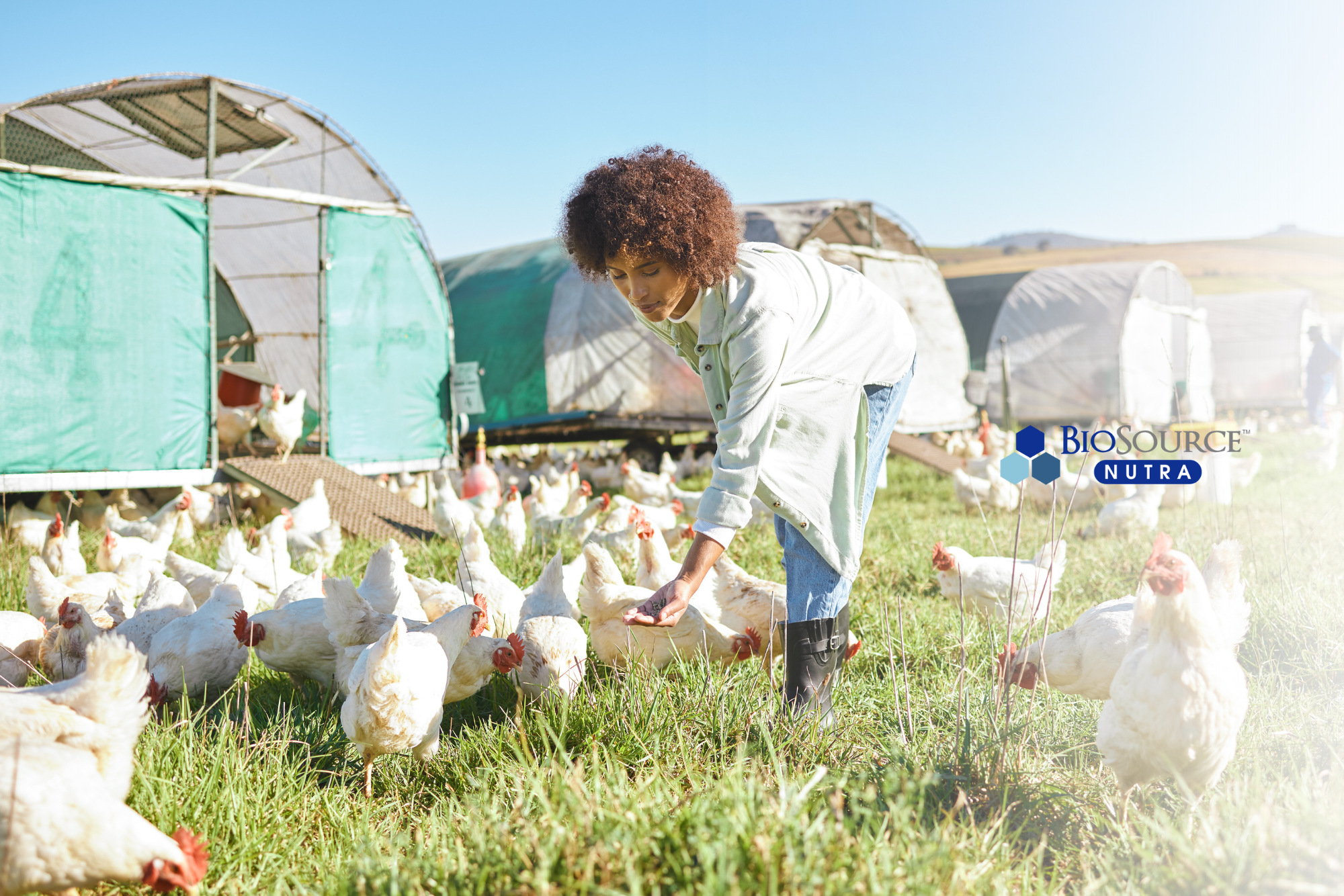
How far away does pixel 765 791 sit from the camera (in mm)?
1757

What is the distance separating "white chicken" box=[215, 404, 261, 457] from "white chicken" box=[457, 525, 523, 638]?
5.39 m

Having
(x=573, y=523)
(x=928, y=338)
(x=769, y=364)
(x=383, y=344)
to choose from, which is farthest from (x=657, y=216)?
(x=928, y=338)

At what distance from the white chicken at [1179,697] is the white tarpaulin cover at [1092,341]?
1455 cm

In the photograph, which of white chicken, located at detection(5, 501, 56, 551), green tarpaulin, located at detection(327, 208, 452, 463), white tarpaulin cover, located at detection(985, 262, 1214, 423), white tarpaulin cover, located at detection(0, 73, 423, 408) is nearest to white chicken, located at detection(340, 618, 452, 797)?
white chicken, located at detection(5, 501, 56, 551)

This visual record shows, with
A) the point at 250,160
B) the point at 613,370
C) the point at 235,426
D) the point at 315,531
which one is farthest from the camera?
the point at 613,370

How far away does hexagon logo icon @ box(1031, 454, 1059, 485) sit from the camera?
2188mm

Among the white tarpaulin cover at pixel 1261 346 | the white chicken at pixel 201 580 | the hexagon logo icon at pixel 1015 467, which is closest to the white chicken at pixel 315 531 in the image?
the white chicken at pixel 201 580

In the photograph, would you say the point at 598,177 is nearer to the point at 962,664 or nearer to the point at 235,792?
the point at 962,664

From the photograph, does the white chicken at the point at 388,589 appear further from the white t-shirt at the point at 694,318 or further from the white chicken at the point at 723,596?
the white t-shirt at the point at 694,318

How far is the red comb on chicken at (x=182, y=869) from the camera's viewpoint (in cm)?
161

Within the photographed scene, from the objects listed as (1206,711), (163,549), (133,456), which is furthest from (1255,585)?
(133,456)

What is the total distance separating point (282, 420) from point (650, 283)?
6.17 meters

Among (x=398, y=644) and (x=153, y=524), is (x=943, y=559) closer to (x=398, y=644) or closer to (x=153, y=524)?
(x=398, y=644)

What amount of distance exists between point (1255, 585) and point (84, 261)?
726cm
